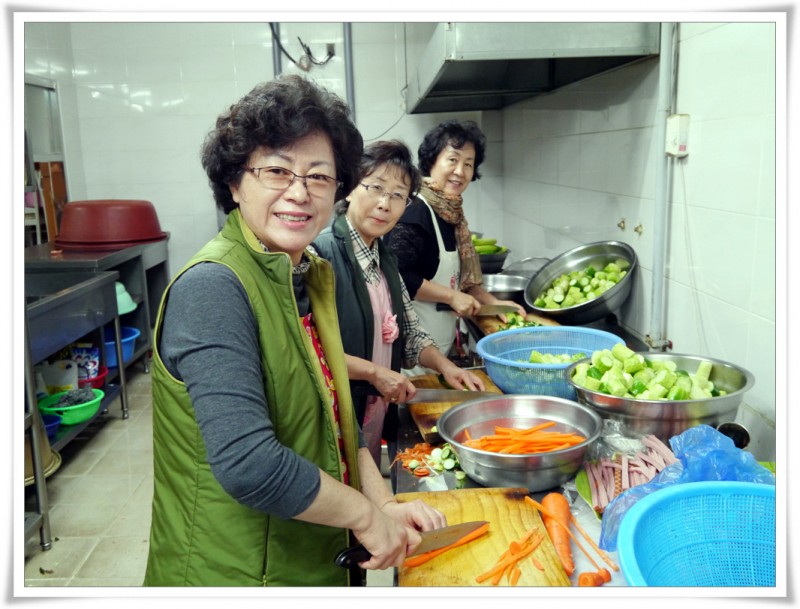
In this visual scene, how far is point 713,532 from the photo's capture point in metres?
1.04

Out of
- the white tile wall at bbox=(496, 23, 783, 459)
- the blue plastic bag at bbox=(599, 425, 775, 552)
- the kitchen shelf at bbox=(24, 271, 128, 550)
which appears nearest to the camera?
the blue plastic bag at bbox=(599, 425, 775, 552)

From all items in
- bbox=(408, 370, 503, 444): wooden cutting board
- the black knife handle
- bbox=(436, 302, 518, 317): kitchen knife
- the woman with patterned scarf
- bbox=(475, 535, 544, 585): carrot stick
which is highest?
the woman with patterned scarf

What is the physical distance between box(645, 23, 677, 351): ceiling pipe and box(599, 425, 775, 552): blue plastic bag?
102 centimetres

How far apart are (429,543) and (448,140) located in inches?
82.0

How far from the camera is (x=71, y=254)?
170 inches

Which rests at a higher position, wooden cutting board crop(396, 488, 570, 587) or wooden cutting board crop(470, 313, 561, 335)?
wooden cutting board crop(470, 313, 561, 335)

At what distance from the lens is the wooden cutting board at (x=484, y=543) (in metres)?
1.03

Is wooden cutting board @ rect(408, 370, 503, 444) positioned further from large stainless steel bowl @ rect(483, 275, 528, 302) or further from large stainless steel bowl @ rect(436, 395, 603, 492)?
large stainless steel bowl @ rect(483, 275, 528, 302)

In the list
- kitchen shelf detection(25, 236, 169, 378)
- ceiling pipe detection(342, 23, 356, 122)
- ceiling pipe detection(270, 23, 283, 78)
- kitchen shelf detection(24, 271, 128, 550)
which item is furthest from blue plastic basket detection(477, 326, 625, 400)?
ceiling pipe detection(270, 23, 283, 78)

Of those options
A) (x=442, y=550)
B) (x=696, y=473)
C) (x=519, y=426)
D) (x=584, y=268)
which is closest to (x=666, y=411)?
(x=696, y=473)

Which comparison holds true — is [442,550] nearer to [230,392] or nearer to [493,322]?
[230,392]

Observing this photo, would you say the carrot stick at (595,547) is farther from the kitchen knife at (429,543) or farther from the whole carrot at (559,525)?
the kitchen knife at (429,543)

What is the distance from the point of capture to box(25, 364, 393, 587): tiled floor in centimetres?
246

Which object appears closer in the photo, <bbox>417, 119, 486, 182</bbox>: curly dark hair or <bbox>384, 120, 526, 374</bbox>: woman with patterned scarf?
<bbox>384, 120, 526, 374</bbox>: woman with patterned scarf
